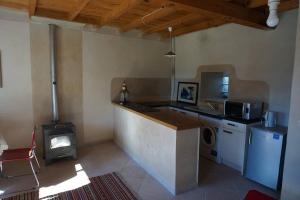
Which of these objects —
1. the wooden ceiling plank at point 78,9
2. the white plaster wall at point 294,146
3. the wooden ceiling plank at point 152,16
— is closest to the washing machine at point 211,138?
the white plaster wall at point 294,146

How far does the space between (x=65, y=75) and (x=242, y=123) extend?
310 centimetres

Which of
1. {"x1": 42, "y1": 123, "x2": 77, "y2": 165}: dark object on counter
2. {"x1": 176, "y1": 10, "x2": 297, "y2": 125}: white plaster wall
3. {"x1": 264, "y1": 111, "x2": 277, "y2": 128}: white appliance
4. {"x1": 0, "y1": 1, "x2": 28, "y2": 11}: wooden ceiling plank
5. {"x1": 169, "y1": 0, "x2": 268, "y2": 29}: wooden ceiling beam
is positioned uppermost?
{"x1": 0, "y1": 1, "x2": 28, "y2": 11}: wooden ceiling plank

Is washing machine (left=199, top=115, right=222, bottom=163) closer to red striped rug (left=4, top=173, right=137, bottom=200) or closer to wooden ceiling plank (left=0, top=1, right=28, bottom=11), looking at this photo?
red striped rug (left=4, top=173, right=137, bottom=200)

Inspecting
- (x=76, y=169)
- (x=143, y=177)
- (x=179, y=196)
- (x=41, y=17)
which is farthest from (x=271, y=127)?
(x=41, y=17)

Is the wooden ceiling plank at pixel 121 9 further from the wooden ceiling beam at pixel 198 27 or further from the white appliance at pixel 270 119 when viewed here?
the white appliance at pixel 270 119

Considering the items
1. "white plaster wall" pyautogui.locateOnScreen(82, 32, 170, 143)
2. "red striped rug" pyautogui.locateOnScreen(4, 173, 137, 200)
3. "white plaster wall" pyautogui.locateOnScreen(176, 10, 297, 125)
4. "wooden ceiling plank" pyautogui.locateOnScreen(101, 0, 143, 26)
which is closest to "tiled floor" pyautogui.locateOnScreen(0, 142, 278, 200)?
"red striped rug" pyautogui.locateOnScreen(4, 173, 137, 200)

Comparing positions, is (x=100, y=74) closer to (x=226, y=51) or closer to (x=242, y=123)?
(x=226, y=51)

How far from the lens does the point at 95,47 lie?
3.91m

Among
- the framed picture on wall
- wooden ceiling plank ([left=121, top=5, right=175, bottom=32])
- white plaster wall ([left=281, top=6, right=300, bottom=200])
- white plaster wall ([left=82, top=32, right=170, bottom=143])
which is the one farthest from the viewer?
the framed picture on wall

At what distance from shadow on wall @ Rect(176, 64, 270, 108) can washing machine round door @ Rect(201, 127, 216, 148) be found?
75cm

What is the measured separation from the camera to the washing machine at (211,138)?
3244mm

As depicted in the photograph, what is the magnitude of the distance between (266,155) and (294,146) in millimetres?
587

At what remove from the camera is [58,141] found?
3.27 metres

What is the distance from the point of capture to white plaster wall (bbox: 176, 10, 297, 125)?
278 cm
